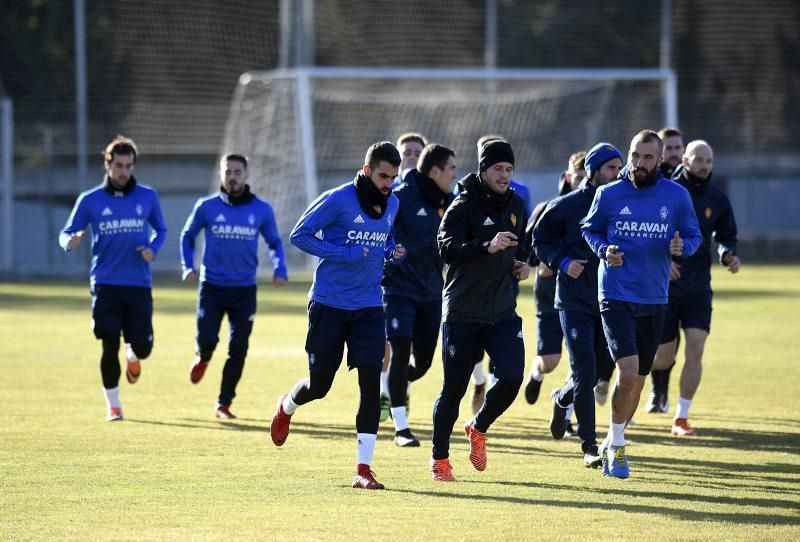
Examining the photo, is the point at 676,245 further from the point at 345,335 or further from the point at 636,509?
the point at 345,335

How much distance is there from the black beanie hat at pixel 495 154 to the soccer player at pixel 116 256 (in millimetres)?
4261

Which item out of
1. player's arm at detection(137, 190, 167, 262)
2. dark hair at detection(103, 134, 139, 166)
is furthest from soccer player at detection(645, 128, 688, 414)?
dark hair at detection(103, 134, 139, 166)

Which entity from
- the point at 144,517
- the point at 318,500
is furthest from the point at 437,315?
the point at 144,517

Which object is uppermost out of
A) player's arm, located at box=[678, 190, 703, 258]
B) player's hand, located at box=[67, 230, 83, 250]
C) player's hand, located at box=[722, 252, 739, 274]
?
player's arm, located at box=[678, 190, 703, 258]

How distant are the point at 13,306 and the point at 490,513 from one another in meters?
20.0

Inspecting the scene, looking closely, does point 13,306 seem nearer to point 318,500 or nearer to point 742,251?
point 318,500

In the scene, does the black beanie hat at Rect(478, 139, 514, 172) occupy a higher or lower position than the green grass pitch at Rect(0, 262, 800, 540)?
higher

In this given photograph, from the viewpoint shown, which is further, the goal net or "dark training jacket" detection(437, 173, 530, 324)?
the goal net

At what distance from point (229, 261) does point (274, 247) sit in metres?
0.42

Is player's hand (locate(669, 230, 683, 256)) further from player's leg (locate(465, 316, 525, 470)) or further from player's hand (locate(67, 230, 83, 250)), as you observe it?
player's hand (locate(67, 230, 83, 250))

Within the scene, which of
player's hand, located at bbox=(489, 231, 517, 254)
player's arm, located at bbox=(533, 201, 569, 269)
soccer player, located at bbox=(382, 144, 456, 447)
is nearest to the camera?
player's hand, located at bbox=(489, 231, 517, 254)

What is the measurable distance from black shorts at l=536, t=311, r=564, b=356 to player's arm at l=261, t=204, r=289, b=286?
2276 mm

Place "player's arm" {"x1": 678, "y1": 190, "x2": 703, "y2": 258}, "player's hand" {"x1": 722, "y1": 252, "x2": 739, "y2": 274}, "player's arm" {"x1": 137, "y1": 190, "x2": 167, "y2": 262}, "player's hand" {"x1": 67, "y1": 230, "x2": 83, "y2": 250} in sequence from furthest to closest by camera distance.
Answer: "player's arm" {"x1": 137, "y1": 190, "x2": 167, "y2": 262} → "player's hand" {"x1": 67, "y1": 230, "x2": 83, "y2": 250} → "player's hand" {"x1": 722, "y1": 252, "x2": 739, "y2": 274} → "player's arm" {"x1": 678, "y1": 190, "x2": 703, "y2": 258}

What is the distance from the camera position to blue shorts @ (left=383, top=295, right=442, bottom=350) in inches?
432
